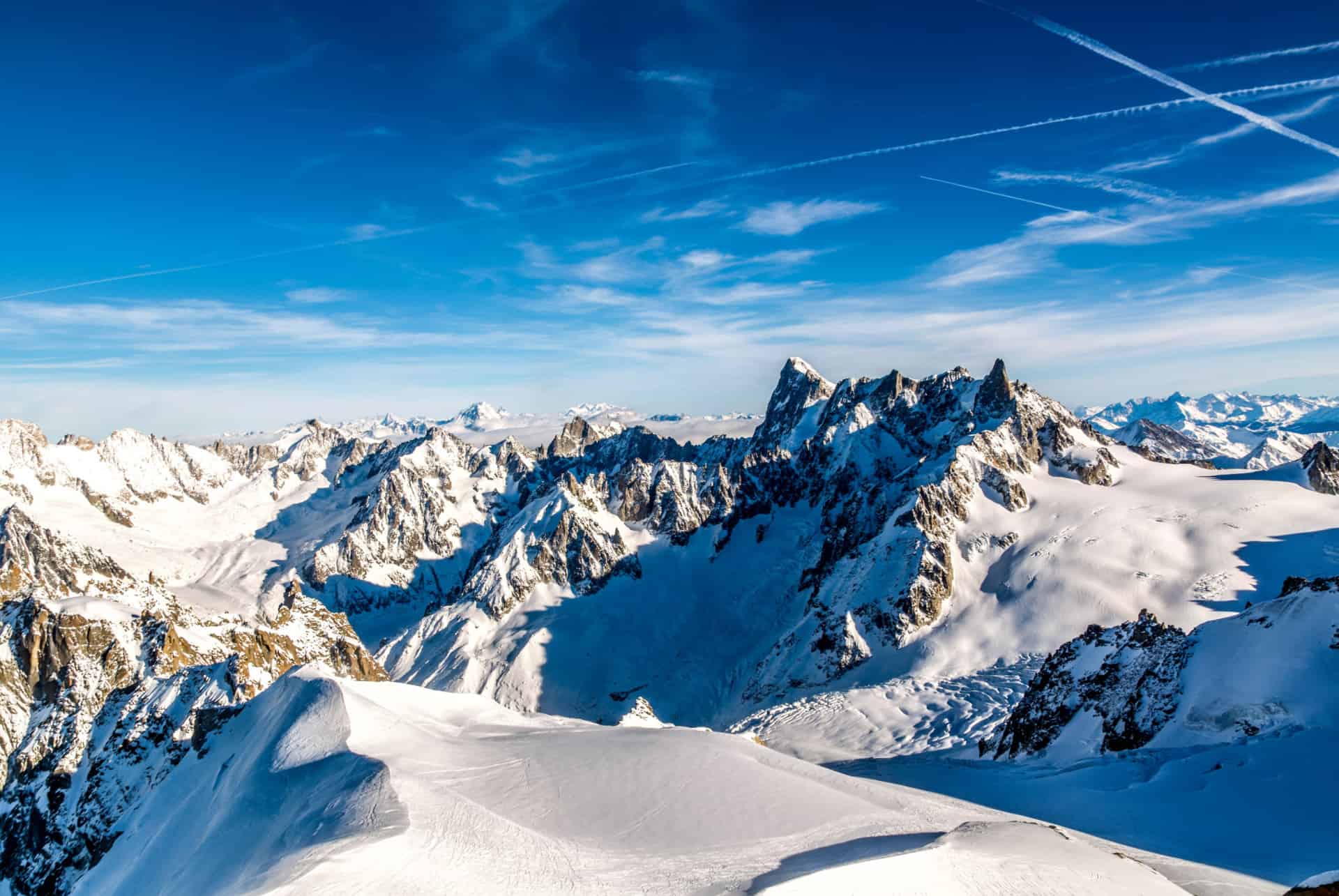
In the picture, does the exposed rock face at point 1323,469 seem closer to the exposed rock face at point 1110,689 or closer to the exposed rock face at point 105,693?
the exposed rock face at point 1110,689

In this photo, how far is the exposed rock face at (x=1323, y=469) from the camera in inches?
6033

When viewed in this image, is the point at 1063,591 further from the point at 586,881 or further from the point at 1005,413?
the point at 586,881

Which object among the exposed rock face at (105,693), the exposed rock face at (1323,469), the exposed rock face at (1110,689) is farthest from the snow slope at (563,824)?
the exposed rock face at (1323,469)

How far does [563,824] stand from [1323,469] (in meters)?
209

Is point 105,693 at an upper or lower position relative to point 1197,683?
lower

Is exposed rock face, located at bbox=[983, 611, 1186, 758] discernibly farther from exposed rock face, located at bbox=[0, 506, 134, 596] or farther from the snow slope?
exposed rock face, located at bbox=[0, 506, 134, 596]

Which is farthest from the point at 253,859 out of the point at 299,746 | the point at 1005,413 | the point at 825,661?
the point at 1005,413

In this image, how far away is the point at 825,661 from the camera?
5482 inches

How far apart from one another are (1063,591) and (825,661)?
164ft

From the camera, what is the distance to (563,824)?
84.1ft

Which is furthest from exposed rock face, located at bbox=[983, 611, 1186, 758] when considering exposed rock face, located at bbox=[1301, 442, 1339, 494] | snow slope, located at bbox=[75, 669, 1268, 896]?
exposed rock face, located at bbox=[1301, 442, 1339, 494]

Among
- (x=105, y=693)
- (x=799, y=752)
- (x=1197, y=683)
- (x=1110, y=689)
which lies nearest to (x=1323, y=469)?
(x=799, y=752)

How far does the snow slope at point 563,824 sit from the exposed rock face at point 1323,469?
605ft

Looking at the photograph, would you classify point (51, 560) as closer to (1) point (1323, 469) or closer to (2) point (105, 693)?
(2) point (105, 693)
